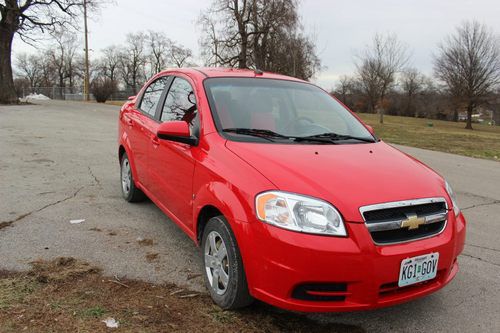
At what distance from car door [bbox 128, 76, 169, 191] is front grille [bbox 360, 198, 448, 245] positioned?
8.39 ft

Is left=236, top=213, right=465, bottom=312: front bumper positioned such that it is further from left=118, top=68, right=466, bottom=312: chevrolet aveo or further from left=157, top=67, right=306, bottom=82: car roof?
left=157, top=67, right=306, bottom=82: car roof

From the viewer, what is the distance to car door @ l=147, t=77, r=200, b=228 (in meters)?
3.55

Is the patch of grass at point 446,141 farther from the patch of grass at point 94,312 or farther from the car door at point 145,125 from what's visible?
the patch of grass at point 94,312

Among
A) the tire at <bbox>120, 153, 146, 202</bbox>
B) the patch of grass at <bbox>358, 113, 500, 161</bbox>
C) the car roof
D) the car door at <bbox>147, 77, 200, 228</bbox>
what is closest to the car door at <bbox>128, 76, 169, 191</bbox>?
the car door at <bbox>147, 77, 200, 228</bbox>

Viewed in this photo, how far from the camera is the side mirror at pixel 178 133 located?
340cm

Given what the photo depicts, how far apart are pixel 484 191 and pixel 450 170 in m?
2.15

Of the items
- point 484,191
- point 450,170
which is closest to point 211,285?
point 484,191

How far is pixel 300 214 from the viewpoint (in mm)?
2533

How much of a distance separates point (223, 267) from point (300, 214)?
0.78 m

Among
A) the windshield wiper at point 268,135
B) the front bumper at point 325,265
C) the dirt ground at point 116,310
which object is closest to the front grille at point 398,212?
the front bumper at point 325,265

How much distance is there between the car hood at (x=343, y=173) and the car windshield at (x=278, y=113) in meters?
0.25

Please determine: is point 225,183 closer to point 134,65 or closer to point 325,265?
point 325,265

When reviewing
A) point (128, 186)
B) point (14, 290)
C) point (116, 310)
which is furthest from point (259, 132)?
point (128, 186)

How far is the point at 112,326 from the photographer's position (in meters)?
2.71
